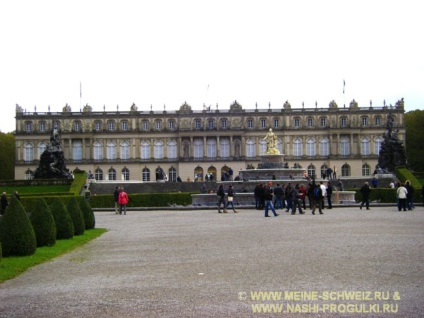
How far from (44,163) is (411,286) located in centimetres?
4994

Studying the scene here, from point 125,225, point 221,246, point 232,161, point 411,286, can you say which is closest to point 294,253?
point 221,246

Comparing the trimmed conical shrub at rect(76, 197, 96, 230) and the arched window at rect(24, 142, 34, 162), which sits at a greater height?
the arched window at rect(24, 142, 34, 162)

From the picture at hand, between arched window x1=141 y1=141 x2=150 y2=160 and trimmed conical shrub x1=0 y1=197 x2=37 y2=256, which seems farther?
arched window x1=141 y1=141 x2=150 y2=160

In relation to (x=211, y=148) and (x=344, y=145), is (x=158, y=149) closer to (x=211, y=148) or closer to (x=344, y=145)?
(x=211, y=148)

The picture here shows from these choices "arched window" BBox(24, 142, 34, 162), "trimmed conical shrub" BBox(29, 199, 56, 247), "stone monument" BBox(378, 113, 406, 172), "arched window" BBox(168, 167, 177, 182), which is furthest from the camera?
"arched window" BBox(24, 142, 34, 162)

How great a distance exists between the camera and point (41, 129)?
86750mm

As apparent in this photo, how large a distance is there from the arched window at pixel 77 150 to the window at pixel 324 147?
31.1m

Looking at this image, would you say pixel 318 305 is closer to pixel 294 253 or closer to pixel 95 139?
pixel 294 253

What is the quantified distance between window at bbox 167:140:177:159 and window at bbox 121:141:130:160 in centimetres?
523

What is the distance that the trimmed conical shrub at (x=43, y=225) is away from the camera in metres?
15.8

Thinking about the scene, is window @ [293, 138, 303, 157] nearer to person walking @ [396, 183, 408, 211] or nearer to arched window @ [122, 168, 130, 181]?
arched window @ [122, 168, 130, 181]

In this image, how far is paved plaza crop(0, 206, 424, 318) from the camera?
8.32m

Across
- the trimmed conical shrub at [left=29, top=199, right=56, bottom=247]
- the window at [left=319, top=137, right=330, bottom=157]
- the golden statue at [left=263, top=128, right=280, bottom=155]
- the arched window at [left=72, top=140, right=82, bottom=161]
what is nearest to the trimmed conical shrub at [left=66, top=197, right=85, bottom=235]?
the trimmed conical shrub at [left=29, top=199, right=56, bottom=247]

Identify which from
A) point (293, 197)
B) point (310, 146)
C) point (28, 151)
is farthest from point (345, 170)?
point (293, 197)
